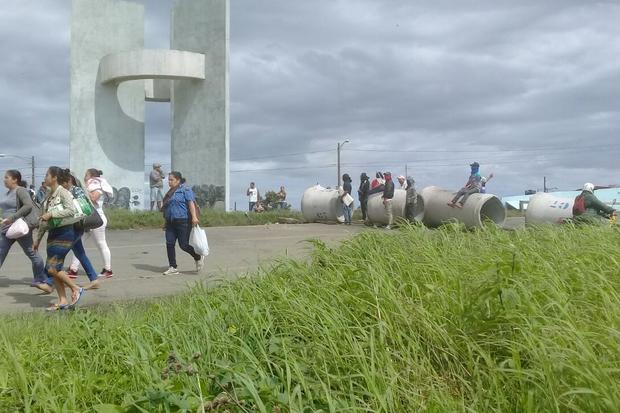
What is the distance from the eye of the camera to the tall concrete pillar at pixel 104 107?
2738cm

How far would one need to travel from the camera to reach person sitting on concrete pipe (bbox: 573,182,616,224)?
9734 mm

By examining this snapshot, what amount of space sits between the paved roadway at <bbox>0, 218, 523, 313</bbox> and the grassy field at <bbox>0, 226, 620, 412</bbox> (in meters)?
1.75

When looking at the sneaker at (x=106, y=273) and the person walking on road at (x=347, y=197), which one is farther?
the person walking on road at (x=347, y=197)

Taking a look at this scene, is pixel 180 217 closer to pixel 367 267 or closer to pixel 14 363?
pixel 367 267

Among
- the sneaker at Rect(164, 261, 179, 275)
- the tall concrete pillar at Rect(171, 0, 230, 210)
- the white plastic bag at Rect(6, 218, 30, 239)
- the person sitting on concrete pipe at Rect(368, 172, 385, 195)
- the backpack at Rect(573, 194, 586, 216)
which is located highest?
the tall concrete pillar at Rect(171, 0, 230, 210)

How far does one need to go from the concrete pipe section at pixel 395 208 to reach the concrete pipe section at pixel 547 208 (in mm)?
3318

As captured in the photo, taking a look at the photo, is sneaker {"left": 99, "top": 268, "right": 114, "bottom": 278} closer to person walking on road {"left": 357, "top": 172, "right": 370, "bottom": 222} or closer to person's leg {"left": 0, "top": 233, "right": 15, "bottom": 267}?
person's leg {"left": 0, "top": 233, "right": 15, "bottom": 267}

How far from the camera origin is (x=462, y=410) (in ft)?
9.16

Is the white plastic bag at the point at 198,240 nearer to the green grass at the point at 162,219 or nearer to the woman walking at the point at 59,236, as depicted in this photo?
the woman walking at the point at 59,236

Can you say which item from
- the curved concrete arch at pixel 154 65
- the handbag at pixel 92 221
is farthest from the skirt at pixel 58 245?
the curved concrete arch at pixel 154 65

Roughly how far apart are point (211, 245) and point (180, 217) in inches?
184

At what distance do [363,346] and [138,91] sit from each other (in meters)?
27.7

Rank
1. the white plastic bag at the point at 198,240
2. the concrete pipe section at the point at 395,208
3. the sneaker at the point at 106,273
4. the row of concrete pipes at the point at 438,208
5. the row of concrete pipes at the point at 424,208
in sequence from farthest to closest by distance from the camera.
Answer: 1. the concrete pipe section at the point at 395,208
2. the row of concrete pipes at the point at 424,208
3. the row of concrete pipes at the point at 438,208
4. the white plastic bag at the point at 198,240
5. the sneaker at the point at 106,273

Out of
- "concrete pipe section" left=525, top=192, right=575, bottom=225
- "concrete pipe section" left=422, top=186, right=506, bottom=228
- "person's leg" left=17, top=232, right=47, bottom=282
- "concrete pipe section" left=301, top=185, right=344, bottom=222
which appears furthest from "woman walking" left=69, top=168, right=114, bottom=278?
"concrete pipe section" left=301, top=185, right=344, bottom=222
